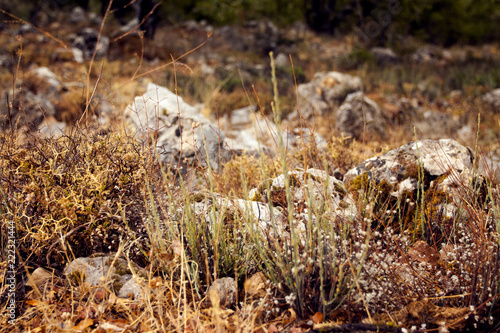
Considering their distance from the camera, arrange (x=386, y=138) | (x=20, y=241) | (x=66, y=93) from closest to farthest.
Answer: (x=20, y=241) → (x=386, y=138) → (x=66, y=93)

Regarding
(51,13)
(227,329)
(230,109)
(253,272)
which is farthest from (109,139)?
(51,13)

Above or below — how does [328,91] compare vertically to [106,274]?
above

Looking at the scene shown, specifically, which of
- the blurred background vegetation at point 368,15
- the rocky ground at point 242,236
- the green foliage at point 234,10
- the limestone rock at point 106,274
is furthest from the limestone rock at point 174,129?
the blurred background vegetation at point 368,15

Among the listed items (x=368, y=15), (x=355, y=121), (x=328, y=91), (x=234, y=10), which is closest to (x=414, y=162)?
(x=355, y=121)

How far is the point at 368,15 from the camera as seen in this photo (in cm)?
2344

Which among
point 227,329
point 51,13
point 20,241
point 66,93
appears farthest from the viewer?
point 51,13

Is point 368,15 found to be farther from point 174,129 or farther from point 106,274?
point 106,274

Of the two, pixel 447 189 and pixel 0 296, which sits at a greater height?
pixel 447 189

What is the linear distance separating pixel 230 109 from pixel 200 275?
5777 millimetres

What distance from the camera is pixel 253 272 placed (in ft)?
6.31

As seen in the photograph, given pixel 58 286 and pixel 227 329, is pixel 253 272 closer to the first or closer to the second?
pixel 227 329

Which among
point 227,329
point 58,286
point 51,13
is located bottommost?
point 227,329

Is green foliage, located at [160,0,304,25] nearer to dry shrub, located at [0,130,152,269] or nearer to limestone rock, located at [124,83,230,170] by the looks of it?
limestone rock, located at [124,83,230,170]

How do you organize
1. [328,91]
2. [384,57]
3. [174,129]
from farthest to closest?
[384,57] < [328,91] < [174,129]
